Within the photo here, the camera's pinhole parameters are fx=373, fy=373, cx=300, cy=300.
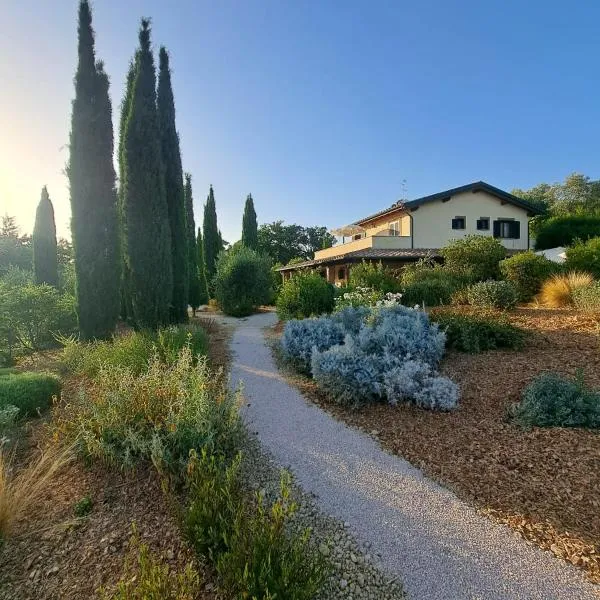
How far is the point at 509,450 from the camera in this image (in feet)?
11.9

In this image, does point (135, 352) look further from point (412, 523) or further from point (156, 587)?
point (412, 523)

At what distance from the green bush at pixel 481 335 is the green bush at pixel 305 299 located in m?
4.85

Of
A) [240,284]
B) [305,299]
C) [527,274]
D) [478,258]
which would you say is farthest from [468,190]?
[305,299]

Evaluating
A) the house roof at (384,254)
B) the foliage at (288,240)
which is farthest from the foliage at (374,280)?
the foliage at (288,240)

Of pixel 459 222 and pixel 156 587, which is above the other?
pixel 459 222

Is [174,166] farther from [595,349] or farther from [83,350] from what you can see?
[595,349]

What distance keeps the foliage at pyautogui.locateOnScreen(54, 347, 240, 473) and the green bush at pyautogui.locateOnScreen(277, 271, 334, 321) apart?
7.41 m

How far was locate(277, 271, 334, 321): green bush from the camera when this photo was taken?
37.4ft

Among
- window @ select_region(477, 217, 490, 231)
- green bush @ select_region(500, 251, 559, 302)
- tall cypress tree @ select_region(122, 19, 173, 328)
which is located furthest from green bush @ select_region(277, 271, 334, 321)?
window @ select_region(477, 217, 490, 231)

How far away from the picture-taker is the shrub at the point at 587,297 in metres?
8.66

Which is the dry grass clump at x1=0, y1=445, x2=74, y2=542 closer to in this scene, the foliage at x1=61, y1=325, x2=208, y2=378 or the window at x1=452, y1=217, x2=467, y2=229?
the foliage at x1=61, y1=325, x2=208, y2=378

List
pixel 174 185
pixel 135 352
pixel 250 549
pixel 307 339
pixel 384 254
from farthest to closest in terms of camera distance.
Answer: pixel 384 254 < pixel 174 185 < pixel 307 339 < pixel 135 352 < pixel 250 549

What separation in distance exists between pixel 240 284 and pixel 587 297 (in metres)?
12.9

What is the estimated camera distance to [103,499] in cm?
305
